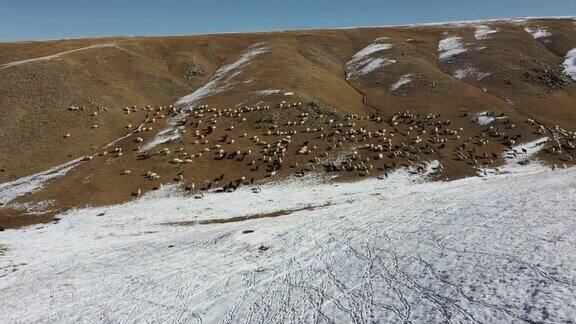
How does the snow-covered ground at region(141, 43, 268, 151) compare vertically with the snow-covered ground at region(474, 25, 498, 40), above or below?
below

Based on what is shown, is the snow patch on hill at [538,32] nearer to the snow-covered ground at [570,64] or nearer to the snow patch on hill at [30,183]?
the snow-covered ground at [570,64]

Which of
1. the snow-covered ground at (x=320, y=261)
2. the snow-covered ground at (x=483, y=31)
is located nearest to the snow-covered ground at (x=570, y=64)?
the snow-covered ground at (x=483, y=31)

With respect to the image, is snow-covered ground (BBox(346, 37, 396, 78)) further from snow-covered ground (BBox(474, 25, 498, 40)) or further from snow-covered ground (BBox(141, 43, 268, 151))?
snow-covered ground (BBox(474, 25, 498, 40))

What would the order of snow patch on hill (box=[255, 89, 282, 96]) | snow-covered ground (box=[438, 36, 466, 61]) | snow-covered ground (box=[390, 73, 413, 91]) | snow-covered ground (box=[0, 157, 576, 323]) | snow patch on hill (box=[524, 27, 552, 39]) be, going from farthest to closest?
snow patch on hill (box=[524, 27, 552, 39])
snow-covered ground (box=[438, 36, 466, 61])
snow-covered ground (box=[390, 73, 413, 91])
snow patch on hill (box=[255, 89, 282, 96])
snow-covered ground (box=[0, 157, 576, 323])

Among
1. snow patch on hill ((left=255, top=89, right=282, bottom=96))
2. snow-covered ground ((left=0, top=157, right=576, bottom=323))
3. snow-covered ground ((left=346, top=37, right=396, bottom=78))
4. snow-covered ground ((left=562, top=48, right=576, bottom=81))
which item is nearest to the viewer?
snow-covered ground ((left=0, top=157, right=576, bottom=323))

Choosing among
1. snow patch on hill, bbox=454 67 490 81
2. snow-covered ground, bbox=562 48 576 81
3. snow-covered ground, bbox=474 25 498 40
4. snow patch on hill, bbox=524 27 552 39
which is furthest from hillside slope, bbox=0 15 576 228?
snow-covered ground, bbox=474 25 498 40

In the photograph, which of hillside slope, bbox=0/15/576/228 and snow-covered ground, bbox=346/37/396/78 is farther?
snow-covered ground, bbox=346/37/396/78

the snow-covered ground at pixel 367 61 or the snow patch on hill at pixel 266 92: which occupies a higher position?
the snow-covered ground at pixel 367 61

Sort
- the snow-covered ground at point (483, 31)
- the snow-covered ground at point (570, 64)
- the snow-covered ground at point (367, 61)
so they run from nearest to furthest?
the snow-covered ground at point (570, 64), the snow-covered ground at point (367, 61), the snow-covered ground at point (483, 31)

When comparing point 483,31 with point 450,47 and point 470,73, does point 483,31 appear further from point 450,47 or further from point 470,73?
point 470,73
